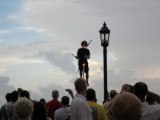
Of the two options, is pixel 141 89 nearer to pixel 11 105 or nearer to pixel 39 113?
pixel 39 113

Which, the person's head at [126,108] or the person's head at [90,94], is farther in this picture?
the person's head at [90,94]

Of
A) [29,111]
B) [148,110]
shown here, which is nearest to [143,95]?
[148,110]

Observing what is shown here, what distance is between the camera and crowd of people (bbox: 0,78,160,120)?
11.5 ft

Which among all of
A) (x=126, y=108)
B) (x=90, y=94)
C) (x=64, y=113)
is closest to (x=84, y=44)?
(x=64, y=113)

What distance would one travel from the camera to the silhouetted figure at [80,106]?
23.6ft

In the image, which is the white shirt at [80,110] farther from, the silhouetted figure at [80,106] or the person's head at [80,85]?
the person's head at [80,85]

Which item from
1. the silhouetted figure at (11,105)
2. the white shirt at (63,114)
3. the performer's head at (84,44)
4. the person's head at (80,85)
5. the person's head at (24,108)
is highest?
the performer's head at (84,44)

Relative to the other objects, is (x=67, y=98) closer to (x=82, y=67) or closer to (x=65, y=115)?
(x=65, y=115)

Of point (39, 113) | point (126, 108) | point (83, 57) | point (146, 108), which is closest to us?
point (126, 108)

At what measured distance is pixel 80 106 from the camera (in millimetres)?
7188

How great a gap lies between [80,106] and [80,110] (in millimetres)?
76

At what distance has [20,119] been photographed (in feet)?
18.5

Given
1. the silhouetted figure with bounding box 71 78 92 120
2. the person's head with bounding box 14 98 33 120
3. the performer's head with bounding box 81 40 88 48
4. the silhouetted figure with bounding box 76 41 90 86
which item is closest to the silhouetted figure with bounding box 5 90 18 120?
the silhouetted figure with bounding box 71 78 92 120

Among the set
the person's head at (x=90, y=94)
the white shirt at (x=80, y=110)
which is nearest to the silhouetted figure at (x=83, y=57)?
the person's head at (x=90, y=94)
